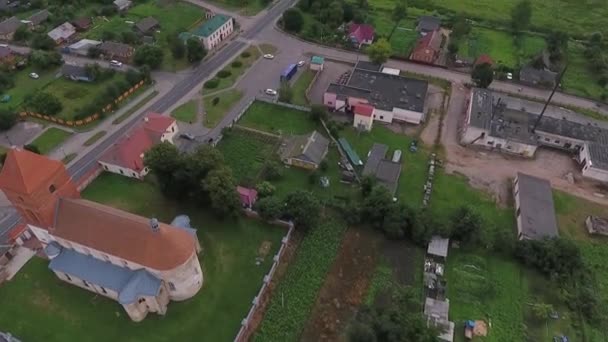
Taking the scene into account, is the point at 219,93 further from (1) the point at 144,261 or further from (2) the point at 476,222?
(2) the point at 476,222

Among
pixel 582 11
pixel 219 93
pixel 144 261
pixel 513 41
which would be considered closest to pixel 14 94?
pixel 219 93

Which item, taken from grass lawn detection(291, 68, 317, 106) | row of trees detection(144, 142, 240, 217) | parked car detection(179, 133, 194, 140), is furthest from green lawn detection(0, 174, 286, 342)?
grass lawn detection(291, 68, 317, 106)

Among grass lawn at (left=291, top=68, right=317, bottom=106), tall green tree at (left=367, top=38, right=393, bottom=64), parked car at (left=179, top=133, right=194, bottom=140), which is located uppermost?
tall green tree at (left=367, top=38, right=393, bottom=64)

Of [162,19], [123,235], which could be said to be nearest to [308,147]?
[123,235]

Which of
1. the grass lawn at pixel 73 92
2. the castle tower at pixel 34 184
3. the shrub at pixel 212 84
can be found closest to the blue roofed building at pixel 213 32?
the shrub at pixel 212 84

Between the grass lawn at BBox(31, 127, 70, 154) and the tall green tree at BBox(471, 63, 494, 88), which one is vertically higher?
the tall green tree at BBox(471, 63, 494, 88)

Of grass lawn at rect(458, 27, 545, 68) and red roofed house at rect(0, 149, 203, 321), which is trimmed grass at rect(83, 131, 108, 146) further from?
→ grass lawn at rect(458, 27, 545, 68)

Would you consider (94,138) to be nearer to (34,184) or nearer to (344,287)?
(34,184)
